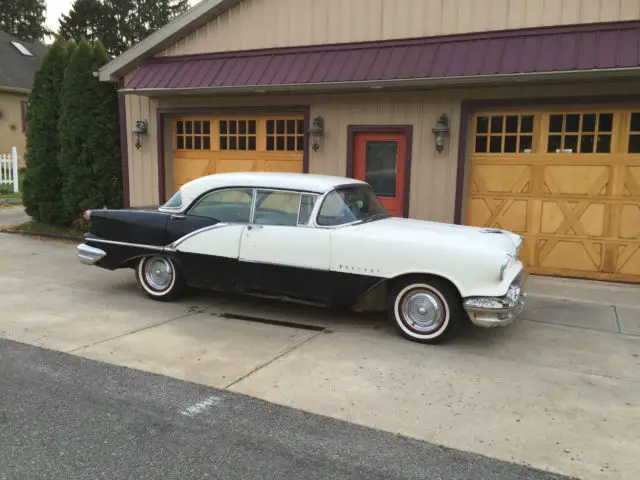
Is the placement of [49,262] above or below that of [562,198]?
below

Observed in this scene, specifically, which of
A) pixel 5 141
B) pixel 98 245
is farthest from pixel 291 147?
pixel 5 141

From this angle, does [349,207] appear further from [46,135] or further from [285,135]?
[46,135]

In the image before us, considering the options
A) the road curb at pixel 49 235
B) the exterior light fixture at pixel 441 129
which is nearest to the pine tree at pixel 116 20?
the road curb at pixel 49 235

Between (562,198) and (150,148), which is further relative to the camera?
(150,148)

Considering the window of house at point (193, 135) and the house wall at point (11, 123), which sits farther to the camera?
the house wall at point (11, 123)

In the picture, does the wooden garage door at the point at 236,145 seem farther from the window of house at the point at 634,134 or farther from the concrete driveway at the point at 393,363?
the window of house at the point at 634,134

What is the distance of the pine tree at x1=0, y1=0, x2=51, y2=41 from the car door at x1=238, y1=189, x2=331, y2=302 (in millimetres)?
52045

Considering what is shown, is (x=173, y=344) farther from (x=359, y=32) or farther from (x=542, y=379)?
(x=359, y=32)

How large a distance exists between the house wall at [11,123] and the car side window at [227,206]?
2390 cm

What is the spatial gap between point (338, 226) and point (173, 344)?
1993 mm

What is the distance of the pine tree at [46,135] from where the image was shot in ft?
37.8

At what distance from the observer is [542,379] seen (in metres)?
4.56

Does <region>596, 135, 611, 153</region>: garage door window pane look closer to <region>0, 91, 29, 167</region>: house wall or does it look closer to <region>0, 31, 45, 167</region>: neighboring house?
<region>0, 31, 45, 167</region>: neighboring house

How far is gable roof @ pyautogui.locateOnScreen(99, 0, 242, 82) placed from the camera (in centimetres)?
990
